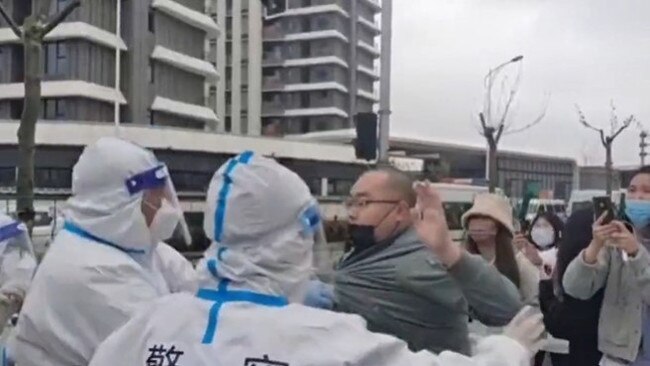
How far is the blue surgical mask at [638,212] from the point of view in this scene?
4.75m

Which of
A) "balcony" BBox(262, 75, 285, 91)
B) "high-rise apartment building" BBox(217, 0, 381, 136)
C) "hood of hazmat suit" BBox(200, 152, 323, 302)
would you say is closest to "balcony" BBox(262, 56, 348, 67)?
"high-rise apartment building" BBox(217, 0, 381, 136)

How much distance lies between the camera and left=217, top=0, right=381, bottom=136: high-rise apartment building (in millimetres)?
66375

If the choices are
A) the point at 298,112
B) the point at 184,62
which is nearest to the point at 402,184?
the point at 184,62

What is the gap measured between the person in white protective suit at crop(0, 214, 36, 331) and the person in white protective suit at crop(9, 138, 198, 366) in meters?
0.83

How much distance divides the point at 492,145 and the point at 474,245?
3132 centimetres

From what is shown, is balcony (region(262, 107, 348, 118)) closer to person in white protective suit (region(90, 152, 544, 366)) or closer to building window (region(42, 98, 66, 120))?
building window (region(42, 98, 66, 120))

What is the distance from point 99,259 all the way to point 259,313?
139 centimetres

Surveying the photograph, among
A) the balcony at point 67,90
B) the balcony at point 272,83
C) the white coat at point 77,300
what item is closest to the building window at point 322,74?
the balcony at point 272,83

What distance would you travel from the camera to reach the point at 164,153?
128 ft

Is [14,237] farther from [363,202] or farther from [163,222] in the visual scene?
[363,202]

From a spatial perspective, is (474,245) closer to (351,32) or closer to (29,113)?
(29,113)

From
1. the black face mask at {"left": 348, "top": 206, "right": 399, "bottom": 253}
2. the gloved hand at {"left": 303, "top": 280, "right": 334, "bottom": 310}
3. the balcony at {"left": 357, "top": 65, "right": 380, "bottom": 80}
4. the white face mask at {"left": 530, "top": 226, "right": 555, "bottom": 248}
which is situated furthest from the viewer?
the balcony at {"left": 357, "top": 65, "right": 380, "bottom": 80}

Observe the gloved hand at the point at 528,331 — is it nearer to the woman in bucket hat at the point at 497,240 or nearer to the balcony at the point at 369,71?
the woman in bucket hat at the point at 497,240

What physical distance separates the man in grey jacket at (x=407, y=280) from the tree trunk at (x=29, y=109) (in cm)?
944
